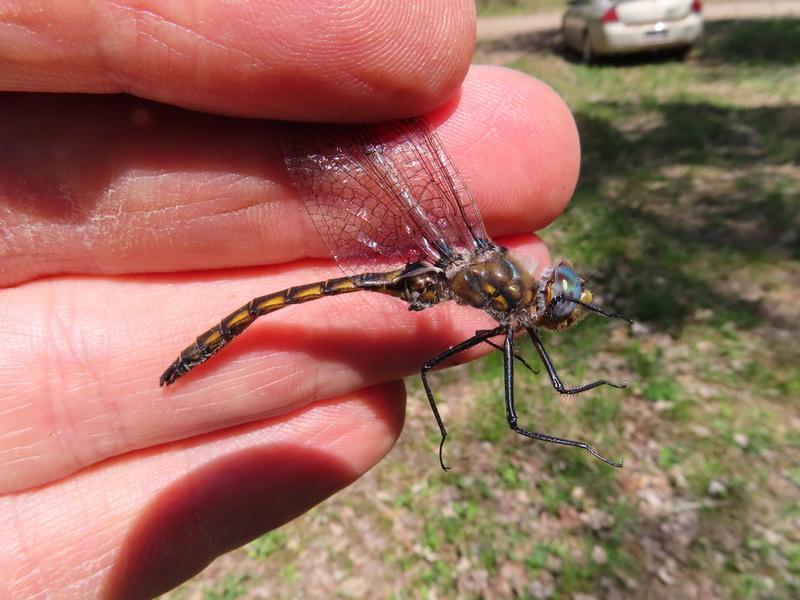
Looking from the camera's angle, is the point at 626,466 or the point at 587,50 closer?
the point at 626,466

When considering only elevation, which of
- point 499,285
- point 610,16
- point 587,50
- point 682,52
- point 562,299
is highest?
point 610,16

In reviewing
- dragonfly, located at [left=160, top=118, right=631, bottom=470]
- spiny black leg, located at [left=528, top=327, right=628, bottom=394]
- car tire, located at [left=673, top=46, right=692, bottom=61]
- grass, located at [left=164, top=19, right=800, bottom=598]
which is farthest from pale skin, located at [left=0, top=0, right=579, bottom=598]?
car tire, located at [left=673, top=46, right=692, bottom=61]

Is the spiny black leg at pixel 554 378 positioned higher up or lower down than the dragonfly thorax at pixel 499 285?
lower down

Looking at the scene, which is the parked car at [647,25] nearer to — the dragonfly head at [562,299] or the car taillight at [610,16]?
the car taillight at [610,16]

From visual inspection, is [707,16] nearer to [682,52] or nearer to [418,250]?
[682,52]

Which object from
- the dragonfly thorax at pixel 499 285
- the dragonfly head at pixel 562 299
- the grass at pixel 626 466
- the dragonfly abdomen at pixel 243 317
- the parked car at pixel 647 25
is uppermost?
the parked car at pixel 647 25

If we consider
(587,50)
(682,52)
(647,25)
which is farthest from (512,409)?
(587,50)

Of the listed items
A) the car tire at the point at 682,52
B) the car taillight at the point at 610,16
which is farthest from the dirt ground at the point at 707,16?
the car taillight at the point at 610,16
